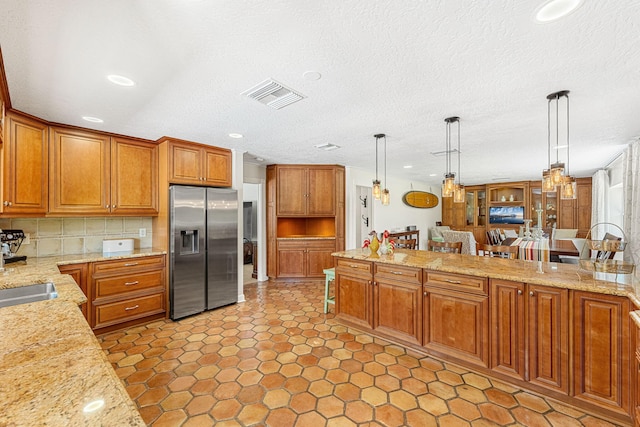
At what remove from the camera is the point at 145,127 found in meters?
3.12

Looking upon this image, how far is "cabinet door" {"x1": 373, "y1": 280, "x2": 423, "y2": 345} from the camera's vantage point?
2.66 m

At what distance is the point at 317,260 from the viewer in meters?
5.49

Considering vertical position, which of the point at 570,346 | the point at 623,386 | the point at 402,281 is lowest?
the point at 623,386

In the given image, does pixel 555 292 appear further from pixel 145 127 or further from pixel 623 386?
pixel 145 127

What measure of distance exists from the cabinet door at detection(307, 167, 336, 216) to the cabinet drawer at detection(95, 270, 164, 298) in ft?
9.37

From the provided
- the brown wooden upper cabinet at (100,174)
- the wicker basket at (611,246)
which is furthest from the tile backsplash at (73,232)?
the wicker basket at (611,246)

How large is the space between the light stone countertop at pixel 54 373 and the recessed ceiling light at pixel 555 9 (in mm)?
2234

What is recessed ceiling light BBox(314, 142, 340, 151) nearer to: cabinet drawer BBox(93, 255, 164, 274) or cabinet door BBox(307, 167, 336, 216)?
cabinet door BBox(307, 167, 336, 216)

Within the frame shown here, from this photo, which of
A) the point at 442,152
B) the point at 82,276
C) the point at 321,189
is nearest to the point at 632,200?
the point at 442,152

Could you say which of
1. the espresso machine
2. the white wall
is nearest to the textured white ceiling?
the espresso machine

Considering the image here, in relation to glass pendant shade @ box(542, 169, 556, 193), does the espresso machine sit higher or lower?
lower

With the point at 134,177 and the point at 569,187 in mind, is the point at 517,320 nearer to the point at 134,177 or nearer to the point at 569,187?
the point at 569,187

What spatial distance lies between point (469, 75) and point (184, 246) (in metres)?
3.53

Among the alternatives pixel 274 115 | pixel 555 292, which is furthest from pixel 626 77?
pixel 274 115
